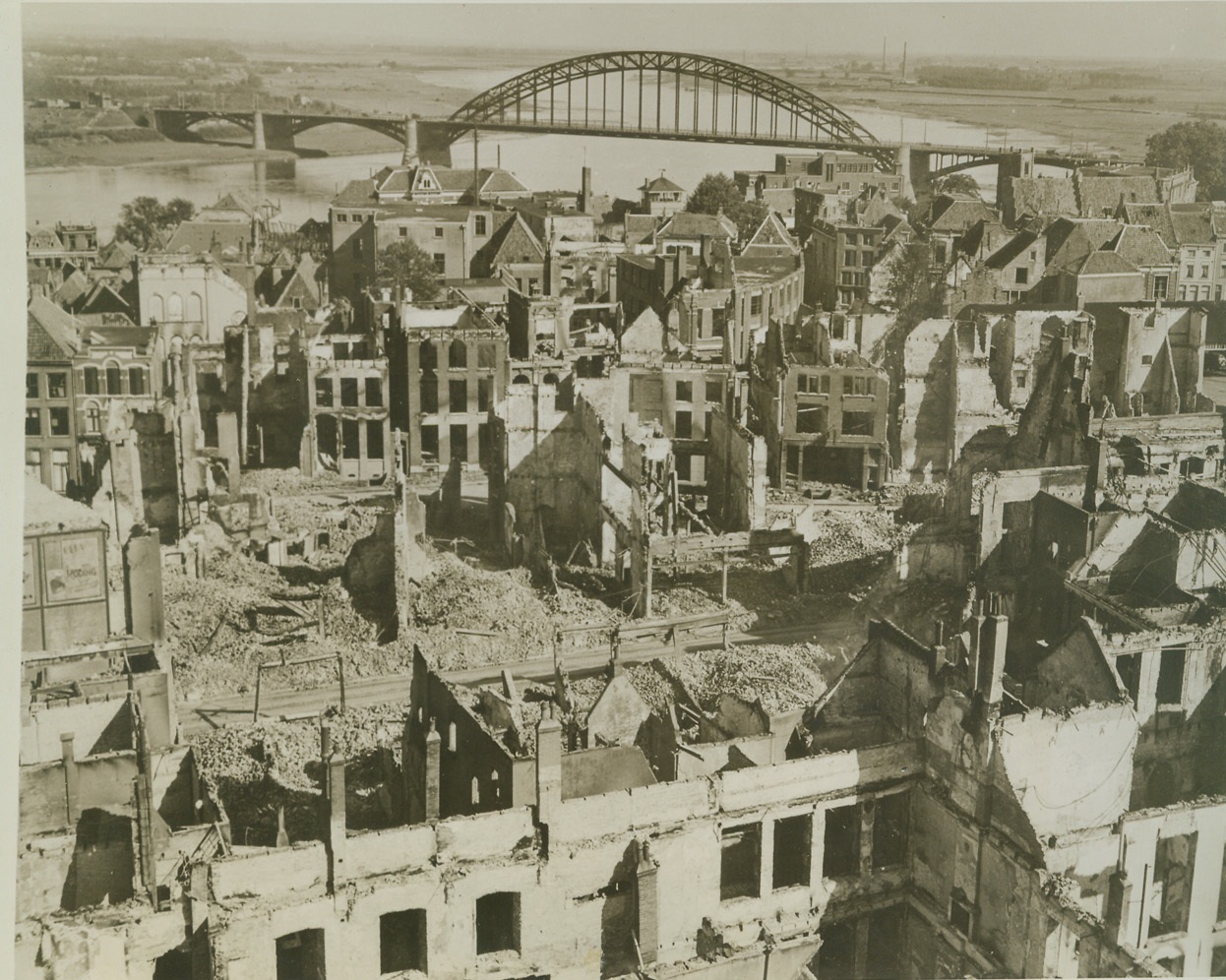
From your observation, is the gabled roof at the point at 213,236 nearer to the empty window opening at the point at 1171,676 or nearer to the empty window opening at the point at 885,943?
the empty window opening at the point at 1171,676

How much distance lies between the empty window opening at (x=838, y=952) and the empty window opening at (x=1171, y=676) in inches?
313

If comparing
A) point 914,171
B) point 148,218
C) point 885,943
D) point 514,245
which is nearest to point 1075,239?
point 914,171

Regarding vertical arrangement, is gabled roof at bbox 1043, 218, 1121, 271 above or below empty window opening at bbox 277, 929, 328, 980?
above

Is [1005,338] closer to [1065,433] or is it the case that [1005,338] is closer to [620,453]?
[1065,433]

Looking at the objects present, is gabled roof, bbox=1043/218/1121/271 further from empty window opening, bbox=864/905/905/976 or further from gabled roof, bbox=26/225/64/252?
gabled roof, bbox=26/225/64/252

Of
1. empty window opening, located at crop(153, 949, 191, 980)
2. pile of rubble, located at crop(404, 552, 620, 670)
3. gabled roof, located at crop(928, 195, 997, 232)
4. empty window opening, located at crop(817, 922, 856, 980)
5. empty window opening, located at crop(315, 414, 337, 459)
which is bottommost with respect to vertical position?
empty window opening, located at crop(817, 922, 856, 980)

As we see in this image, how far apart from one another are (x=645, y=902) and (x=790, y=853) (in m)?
3.20

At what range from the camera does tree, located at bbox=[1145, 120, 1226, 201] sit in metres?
37.8

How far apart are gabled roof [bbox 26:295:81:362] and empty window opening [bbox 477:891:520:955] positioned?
2149 centimetres

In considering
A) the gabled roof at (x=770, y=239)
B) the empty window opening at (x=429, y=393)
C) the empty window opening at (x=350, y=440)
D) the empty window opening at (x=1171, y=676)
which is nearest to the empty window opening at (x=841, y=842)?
the empty window opening at (x=1171, y=676)

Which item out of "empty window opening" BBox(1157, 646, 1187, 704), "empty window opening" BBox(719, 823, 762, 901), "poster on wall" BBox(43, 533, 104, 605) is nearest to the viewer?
"empty window opening" BBox(719, 823, 762, 901)

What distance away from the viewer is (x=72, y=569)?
31.0m

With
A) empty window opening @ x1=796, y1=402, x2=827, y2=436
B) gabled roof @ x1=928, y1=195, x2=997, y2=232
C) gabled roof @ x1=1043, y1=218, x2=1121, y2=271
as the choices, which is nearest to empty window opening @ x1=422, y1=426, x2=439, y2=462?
empty window opening @ x1=796, y1=402, x2=827, y2=436

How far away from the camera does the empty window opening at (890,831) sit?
23.9 m
